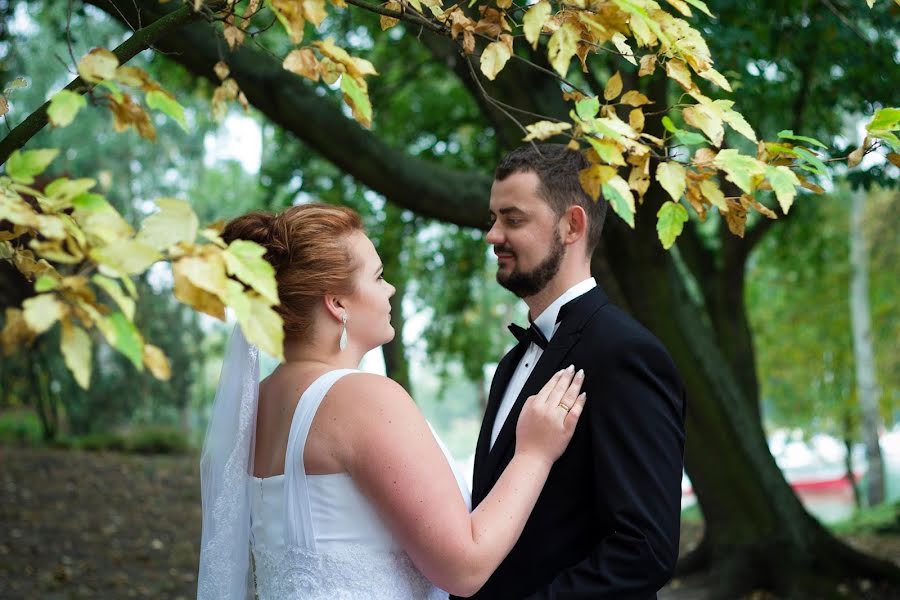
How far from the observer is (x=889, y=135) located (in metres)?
2.38

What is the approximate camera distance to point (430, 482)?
2.58m

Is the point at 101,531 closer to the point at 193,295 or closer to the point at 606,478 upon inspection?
the point at 606,478

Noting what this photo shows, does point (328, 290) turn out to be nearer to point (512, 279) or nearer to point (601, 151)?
point (512, 279)

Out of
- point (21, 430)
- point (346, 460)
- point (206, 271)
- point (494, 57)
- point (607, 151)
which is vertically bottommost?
point (21, 430)

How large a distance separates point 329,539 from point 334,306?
0.68 metres

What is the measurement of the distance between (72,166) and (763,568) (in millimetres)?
21877

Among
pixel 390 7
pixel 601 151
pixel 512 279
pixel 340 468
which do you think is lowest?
pixel 340 468

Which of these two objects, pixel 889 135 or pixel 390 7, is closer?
pixel 889 135

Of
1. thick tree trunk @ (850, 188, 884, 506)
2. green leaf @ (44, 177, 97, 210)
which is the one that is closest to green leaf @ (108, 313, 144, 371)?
green leaf @ (44, 177, 97, 210)

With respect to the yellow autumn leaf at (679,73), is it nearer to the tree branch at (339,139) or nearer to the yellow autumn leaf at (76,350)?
the yellow autumn leaf at (76,350)

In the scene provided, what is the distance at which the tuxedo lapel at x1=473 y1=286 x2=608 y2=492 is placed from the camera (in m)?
2.97

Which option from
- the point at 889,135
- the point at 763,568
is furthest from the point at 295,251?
the point at 763,568

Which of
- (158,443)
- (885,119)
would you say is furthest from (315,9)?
(158,443)

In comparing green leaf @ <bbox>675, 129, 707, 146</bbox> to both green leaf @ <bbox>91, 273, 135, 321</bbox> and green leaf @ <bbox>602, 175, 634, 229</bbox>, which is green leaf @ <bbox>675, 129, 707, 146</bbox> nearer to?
green leaf @ <bbox>602, 175, 634, 229</bbox>
